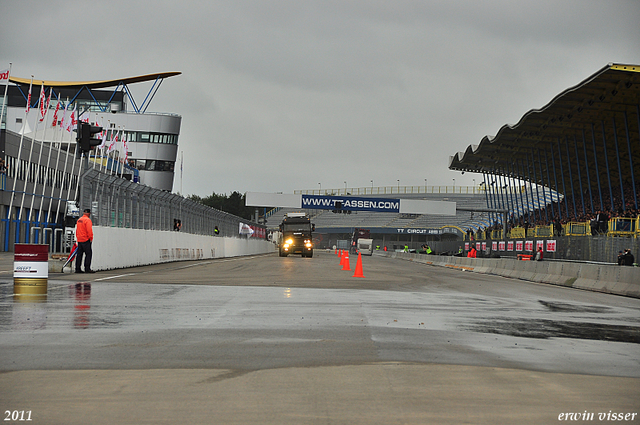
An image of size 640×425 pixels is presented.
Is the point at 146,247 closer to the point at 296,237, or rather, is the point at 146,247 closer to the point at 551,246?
the point at 551,246

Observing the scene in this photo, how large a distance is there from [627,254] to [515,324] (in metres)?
18.5

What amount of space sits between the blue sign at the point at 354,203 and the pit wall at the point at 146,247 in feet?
121

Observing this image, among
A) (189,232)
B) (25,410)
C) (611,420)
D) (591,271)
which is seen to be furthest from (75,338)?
(189,232)

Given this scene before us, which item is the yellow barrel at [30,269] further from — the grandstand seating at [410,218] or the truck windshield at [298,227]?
the grandstand seating at [410,218]

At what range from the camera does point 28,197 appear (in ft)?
169

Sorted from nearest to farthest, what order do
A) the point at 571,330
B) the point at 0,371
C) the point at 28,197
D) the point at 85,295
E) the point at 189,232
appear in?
the point at 0,371 < the point at 571,330 < the point at 85,295 < the point at 189,232 < the point at 28,197

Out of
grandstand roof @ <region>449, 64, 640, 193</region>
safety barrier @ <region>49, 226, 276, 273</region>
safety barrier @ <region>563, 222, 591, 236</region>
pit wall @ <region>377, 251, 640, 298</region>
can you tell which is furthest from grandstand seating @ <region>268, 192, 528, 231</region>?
pit wall @ <region>377, 251, 640, 298</region>

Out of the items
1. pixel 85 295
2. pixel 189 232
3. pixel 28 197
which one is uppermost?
pixel 28 197

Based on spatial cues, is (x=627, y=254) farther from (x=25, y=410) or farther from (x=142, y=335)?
(x=25, y=410)

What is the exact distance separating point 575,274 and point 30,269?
1817 cm

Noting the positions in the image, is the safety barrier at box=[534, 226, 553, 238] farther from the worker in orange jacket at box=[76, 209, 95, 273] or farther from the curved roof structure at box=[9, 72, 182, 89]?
the curved roof structure at box=[9, 72, 182, 89]

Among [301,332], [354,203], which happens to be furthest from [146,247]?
[354,203]

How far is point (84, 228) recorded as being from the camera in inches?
759

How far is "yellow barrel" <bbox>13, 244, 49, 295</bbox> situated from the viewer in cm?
1324
